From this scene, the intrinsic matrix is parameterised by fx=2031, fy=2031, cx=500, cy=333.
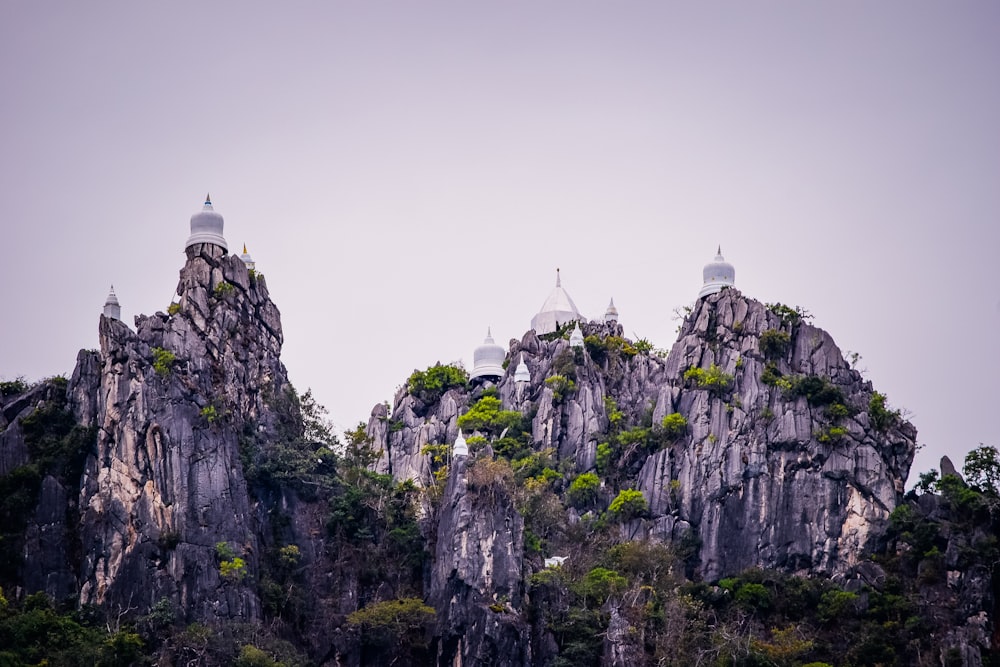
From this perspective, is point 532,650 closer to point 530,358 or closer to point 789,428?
point 789,428

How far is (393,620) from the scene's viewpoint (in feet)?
302

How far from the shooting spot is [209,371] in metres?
95.7

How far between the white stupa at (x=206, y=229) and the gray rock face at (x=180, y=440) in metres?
0.56

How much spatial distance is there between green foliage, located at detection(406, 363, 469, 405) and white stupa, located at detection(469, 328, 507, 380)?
6.76 feet

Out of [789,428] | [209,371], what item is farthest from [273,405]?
[789,428]

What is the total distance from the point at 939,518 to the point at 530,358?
27.1 meters

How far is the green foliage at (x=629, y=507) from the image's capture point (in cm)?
10012

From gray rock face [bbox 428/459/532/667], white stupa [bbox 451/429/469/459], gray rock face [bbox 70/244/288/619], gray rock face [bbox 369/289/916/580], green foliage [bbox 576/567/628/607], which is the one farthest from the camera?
white stupa [bbox 451/429/469/459]

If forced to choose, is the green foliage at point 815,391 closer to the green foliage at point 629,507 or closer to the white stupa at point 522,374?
the green foliage at point 629,507

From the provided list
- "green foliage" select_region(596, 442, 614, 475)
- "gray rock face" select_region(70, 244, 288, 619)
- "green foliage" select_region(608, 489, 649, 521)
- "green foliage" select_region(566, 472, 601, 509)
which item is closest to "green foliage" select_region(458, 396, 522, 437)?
"green foliage" select_region(596, 442, 614, 475)

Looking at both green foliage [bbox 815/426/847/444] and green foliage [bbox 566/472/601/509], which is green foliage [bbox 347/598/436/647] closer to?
green foliage [bbox 566/472/601/509]

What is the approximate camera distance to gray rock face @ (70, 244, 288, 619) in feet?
Result: 290

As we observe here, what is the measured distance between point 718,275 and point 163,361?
34830mm

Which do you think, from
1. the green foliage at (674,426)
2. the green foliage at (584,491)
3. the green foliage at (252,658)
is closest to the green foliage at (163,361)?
the green foliage at (252,658)
